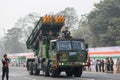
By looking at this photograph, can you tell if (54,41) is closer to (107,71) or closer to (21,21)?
(107,71)

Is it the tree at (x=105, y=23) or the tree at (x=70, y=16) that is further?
the tree at (x=70, y=16)

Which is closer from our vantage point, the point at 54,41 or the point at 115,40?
the point at 54,41

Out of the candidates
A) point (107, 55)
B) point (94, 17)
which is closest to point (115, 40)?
point (94, 17)

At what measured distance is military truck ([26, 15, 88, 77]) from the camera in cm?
2870

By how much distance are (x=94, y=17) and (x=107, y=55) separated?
39682mm

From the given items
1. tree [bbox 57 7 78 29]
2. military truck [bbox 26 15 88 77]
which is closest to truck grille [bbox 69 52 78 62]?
military truck [bbox 26 15 88 77]

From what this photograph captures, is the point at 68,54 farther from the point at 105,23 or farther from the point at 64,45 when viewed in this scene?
the point at 105,23

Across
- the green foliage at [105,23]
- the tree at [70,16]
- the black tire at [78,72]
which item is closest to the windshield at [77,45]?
the black tire at [78,72]

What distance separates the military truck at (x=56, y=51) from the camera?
94.2 feet

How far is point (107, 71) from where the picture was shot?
4275 centimetres

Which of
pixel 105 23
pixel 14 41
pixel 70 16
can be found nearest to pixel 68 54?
pixel 105 23

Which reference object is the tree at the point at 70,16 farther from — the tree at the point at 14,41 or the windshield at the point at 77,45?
the windshield at the point at 77,45

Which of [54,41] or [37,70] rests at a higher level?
[54,41]

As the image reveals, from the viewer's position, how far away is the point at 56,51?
28.7 meters
